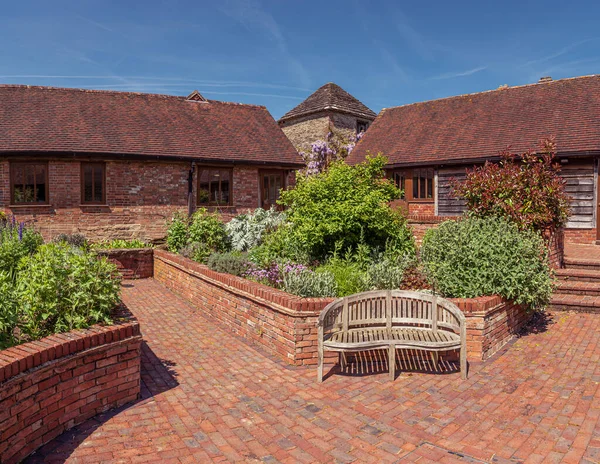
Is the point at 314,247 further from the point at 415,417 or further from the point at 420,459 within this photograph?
the point at 420,459

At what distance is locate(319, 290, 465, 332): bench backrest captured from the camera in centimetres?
562

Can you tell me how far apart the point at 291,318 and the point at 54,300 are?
271 cm

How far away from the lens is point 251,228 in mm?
11602

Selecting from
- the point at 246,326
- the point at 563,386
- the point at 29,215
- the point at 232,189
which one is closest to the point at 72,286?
the point at 246,326

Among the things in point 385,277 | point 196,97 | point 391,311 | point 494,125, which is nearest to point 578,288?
point 385,277

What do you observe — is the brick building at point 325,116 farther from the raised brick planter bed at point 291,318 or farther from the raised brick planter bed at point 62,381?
the raised brick planter bed at point 62,381

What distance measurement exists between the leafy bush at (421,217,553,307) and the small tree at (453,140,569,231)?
0.69 metres

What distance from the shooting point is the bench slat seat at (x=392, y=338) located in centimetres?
523

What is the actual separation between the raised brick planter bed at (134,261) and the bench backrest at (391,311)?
8.14m

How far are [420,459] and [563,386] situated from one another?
241cm

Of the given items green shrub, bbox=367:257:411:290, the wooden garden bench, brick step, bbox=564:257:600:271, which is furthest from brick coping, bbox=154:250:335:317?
brick step, bbox=564:257:600:271

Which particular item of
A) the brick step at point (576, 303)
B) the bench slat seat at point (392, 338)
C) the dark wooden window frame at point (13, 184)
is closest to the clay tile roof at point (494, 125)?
the brick step at point (576, 303)

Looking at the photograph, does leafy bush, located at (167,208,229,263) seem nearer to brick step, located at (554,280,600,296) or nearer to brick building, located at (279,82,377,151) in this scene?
brick step, located at (554,280,600,296)

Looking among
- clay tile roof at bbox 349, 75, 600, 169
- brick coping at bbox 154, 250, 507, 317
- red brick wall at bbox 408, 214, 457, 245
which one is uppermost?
clay tile roof at bbox 349, 75, 600, 169
